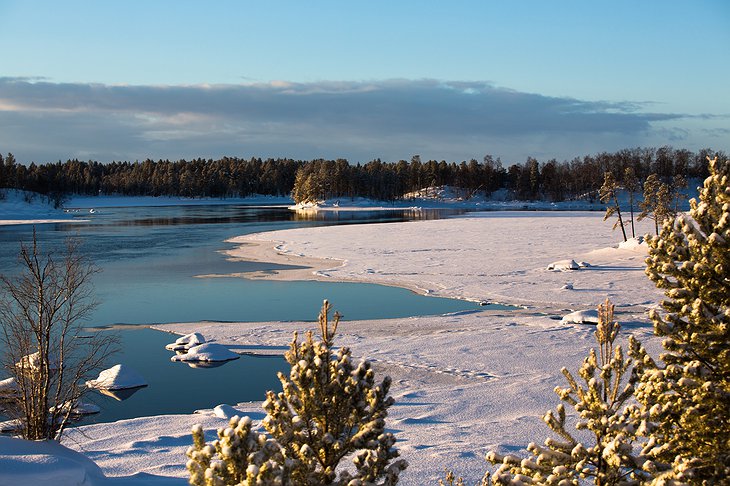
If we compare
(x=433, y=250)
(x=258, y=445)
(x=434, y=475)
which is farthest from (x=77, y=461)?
(x=433, y=250)

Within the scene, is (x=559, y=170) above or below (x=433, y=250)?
above

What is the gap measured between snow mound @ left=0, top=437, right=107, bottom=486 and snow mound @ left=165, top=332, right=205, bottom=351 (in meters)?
12.1

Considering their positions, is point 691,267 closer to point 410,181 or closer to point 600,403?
point 600,403

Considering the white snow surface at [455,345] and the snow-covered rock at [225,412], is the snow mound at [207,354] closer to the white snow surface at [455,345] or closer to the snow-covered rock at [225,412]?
the white snow surface at [455,345]

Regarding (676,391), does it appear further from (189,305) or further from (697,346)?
(189,305)

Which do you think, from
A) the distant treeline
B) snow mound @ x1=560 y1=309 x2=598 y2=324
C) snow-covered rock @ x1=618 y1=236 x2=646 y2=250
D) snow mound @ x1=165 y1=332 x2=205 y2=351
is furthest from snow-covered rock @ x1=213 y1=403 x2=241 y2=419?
the distant treeline

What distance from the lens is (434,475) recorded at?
37.6ft

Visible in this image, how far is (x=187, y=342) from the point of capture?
23.3 meters

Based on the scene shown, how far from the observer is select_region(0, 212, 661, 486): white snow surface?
13.1 m

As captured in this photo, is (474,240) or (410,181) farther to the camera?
(410,181)

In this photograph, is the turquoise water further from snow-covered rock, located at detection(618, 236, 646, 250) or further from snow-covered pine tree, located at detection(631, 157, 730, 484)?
snow-covered rock, located at detection(618, 236, 646, 250)

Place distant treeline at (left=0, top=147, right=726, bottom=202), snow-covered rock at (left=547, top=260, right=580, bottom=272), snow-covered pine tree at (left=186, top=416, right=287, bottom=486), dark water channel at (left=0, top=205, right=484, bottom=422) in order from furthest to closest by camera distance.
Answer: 1. distant treeline at (left=0, top=147, right=726, bottom=202)
2. snow-covered rock at (left=547, top=260, right=580, bottom=272)
3. dark water channel at (left=0, top=205, right=484, bottom=422)
4. snow-covered pine tree at (left=186, top=416, right=287, bottom=486)

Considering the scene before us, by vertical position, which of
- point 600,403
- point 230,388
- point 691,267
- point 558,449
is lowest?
point 230,388

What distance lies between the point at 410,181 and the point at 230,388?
169 meters
